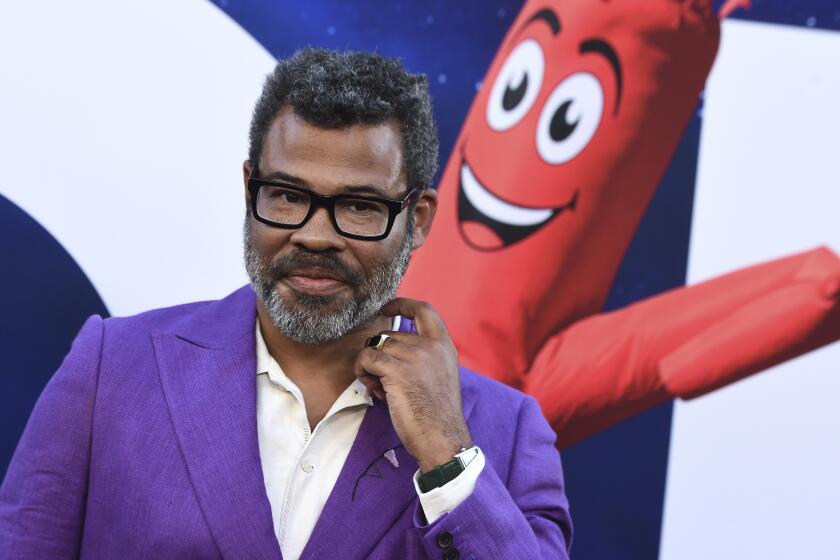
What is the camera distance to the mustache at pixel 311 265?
1584 mm

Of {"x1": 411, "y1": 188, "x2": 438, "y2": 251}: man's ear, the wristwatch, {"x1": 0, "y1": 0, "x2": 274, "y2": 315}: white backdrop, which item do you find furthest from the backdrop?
the wristwatch

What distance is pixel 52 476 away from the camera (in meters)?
1.48

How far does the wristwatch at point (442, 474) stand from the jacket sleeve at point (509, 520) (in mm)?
39

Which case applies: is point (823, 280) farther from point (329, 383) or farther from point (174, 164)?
point (174, 164)

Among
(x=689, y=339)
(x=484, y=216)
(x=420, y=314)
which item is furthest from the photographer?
(x=689, y=339)

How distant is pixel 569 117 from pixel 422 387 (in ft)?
3.72

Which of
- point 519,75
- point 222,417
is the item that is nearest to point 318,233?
point 222,417

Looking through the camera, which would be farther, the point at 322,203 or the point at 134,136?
the point at 134,136

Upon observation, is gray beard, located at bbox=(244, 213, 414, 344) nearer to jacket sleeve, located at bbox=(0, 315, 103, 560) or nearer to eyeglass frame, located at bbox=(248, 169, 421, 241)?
eyeglass frame, located at bbox=(248, 169, 421, 241)

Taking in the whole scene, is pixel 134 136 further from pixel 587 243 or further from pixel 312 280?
pixel 587 243

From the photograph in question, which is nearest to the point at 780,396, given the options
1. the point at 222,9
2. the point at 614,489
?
the point at 614,489

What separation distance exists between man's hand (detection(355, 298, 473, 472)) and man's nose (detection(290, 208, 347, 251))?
0.69ft

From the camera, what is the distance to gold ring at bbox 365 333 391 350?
1654 mm

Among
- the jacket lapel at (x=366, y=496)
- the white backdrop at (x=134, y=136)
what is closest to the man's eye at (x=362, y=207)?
the jacket lapel at (x=366, y=496)
